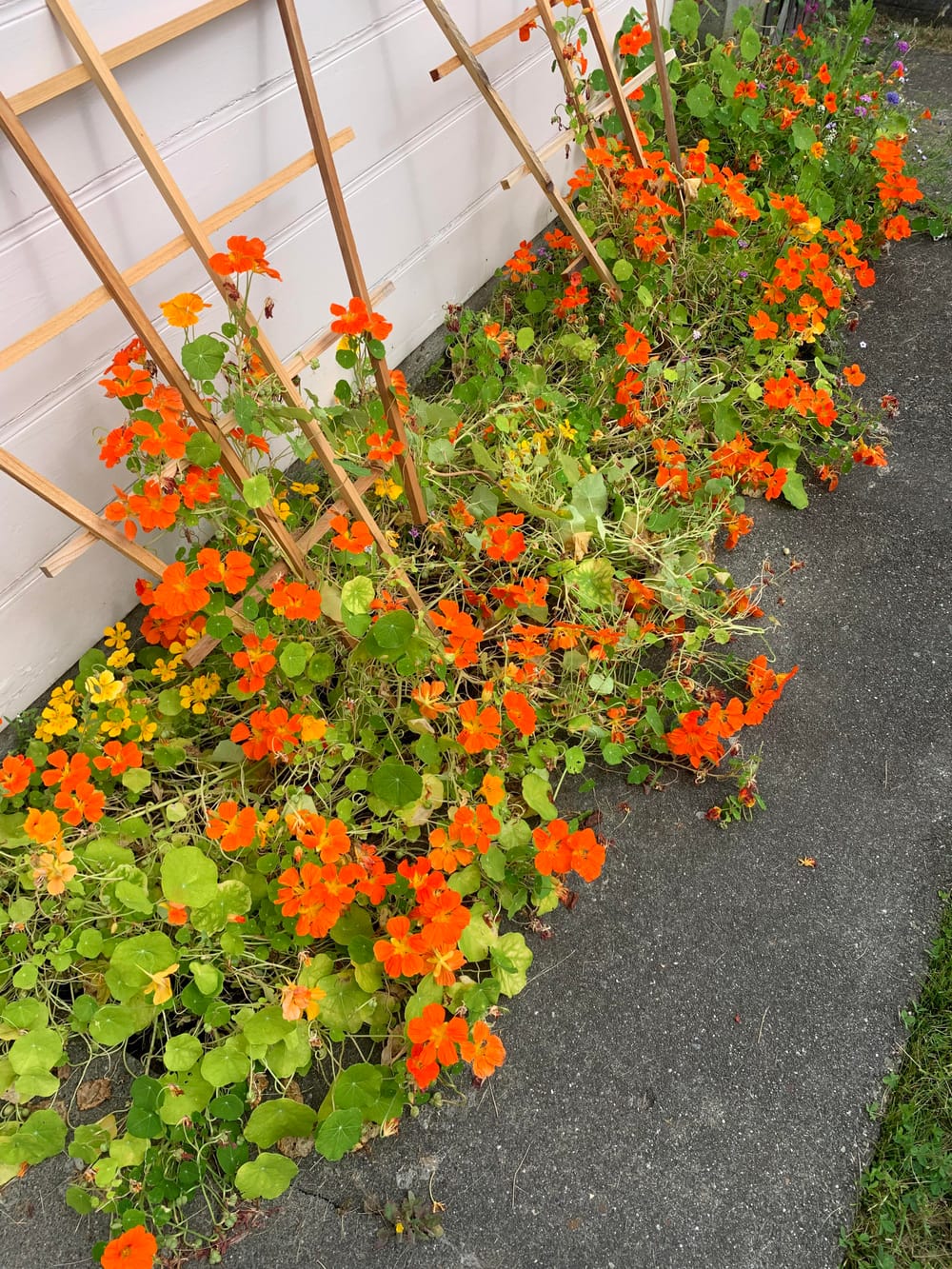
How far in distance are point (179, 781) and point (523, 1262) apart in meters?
1.26

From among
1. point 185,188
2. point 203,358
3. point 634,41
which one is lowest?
point 634,41

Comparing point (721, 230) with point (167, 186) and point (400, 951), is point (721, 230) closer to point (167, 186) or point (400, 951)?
point (167, 186)

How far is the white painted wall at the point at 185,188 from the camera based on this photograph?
5.23 ft

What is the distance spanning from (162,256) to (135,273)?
0.08 meters

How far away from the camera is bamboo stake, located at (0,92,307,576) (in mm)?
1274

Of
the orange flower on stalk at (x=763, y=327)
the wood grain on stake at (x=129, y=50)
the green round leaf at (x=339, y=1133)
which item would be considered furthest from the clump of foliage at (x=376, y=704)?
the wood grain on stake at (x=129, y=50)

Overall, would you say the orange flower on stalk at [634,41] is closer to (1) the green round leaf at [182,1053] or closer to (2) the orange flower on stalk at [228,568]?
(2) the orange flower on stalk at [228,568]

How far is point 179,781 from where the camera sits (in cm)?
199

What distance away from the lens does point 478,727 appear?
173cm

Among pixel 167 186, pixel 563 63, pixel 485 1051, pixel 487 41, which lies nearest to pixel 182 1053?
pixel 485 1051

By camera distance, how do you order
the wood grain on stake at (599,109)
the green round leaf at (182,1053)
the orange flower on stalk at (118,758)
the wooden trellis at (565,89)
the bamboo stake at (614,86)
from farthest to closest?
the wood grain on stake at (599,109), the bamboo stake at (614,86), the wooden trellis at (565,89), the orange flower on stalk at (118,758), the green round leaf at (182,1053)

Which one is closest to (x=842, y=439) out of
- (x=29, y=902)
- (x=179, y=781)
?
(x=179, y=781)

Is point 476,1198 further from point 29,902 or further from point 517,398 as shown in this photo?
point 517,398

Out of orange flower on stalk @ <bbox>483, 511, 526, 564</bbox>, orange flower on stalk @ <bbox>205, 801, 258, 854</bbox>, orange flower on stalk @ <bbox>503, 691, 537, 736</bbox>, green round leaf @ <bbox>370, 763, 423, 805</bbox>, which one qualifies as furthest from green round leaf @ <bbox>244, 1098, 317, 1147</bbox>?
orange flower on stalk @ <bbox>483, 511, 526, 564</bbox>
